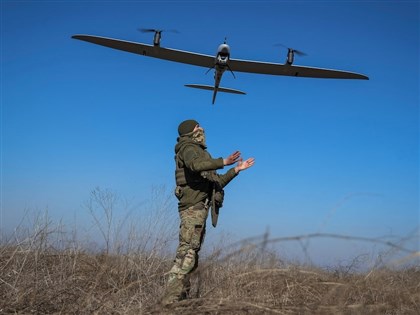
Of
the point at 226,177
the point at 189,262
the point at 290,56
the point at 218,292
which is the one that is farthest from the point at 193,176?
the point at 290,56

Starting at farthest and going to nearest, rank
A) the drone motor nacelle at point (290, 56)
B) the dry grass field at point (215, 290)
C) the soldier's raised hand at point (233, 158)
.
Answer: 1. the drone motor nacelle at point (290, 56)
2. the soldier's raised hand at point (233, 158)
3. the dry grass field at point (215, 290)

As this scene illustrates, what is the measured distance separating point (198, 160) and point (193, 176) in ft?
1.26

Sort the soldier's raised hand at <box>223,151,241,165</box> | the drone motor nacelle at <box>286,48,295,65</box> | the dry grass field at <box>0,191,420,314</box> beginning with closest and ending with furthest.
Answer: the dry grass field at <box>0,191,420,314</box> → the soldier's raised hand at <box>223,151,241,165</box> → the drone motor nacelle at <box>286,48,295,65</box>

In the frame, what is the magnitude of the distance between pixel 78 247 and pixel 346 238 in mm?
3888

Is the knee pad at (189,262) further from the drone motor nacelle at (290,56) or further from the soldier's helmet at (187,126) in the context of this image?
the drone motor nacelle at (290,56)

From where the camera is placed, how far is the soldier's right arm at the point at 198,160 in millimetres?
4137

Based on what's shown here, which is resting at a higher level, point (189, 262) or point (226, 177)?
point (226, 177)

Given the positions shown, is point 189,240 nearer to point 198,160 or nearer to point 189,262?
point 189,262

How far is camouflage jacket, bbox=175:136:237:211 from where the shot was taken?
14.3ft

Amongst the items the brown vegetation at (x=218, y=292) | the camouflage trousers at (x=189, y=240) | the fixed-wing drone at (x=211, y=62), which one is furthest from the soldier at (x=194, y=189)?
the fixed-wing drone at (x=211, y=62)

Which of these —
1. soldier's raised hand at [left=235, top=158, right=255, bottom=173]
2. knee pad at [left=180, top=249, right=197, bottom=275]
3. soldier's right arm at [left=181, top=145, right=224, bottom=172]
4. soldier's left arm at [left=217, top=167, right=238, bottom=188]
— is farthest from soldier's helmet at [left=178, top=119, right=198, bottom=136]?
knee pad at [left=180, top=249, right=197, bottom=275]

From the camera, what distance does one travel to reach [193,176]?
15.0 feet

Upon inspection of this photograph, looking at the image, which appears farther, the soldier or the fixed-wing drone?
the fixed-wing drone

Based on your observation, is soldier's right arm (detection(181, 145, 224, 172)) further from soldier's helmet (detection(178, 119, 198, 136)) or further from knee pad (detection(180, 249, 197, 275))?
knee pad (detection(180, 249, 197, 275))
